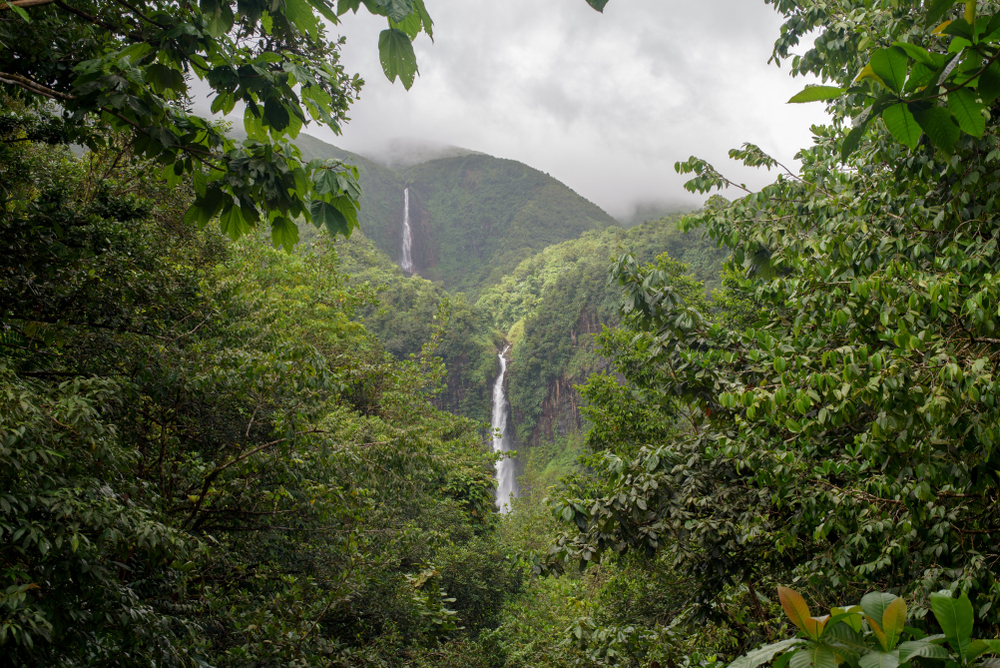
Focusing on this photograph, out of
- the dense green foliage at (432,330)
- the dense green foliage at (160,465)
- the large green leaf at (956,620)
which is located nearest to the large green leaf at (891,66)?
the large green leaf at (956,620)

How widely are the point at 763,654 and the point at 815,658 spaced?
74 millimetres

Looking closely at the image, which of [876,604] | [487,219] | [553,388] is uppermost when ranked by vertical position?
[487,219]

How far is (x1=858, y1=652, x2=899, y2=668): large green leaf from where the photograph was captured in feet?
2.12

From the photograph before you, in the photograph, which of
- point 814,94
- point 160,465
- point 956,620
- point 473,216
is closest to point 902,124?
point 814,94

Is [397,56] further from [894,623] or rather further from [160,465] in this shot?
[160,465]

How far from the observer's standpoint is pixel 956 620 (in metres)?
0.67

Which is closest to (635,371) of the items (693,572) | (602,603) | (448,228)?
(602,603)

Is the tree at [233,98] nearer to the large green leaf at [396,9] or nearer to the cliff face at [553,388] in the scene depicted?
the large green leaf at [396,9]

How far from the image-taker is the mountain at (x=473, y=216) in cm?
7300

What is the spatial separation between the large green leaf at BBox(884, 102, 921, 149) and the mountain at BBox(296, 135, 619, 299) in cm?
A: 6407

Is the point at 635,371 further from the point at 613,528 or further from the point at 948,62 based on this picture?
the point at 948,62

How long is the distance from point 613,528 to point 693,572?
107cm

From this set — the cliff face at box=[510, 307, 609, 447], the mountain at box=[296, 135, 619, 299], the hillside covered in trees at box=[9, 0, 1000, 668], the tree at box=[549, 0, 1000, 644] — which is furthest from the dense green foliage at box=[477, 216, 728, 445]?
the tree at box=[549, 0, 1000, 644]

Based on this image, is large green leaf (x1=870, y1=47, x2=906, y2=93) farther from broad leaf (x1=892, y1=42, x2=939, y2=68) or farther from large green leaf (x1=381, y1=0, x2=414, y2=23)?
large green leaf (x1=381, y1=0, x2=414, y2=23)
